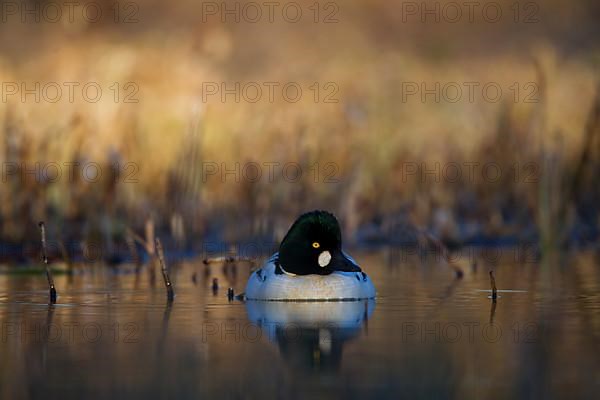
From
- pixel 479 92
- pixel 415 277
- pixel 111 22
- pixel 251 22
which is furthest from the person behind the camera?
pixel 251 22

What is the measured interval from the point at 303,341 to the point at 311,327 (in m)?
0.77

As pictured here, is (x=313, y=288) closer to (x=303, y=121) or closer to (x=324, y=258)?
(x=324, y=258)

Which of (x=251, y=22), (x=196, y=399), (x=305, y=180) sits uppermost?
(x=251, y=22)

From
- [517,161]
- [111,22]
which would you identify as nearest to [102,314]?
[517,161]

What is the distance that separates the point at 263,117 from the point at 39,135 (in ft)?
9.41

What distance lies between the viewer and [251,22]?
25.1 m

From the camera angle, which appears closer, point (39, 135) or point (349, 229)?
point (349, 229)

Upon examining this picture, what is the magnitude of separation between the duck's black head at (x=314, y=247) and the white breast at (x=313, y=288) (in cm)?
9

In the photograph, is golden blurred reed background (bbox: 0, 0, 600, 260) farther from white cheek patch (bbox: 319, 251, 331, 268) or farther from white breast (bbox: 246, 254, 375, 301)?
white breast (bbox: 246, 254, 375, 301)

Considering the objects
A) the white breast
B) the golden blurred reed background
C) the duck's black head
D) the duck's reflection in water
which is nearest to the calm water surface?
the duck's reflection in water

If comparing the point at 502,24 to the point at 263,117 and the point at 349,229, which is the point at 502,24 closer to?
the point at 263,117

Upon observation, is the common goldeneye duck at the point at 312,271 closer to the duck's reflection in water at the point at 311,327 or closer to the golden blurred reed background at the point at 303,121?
the duck's reflection in water at the point at 311,327

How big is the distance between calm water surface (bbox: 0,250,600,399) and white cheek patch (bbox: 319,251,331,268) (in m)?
0.45

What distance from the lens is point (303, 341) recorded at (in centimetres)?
799
